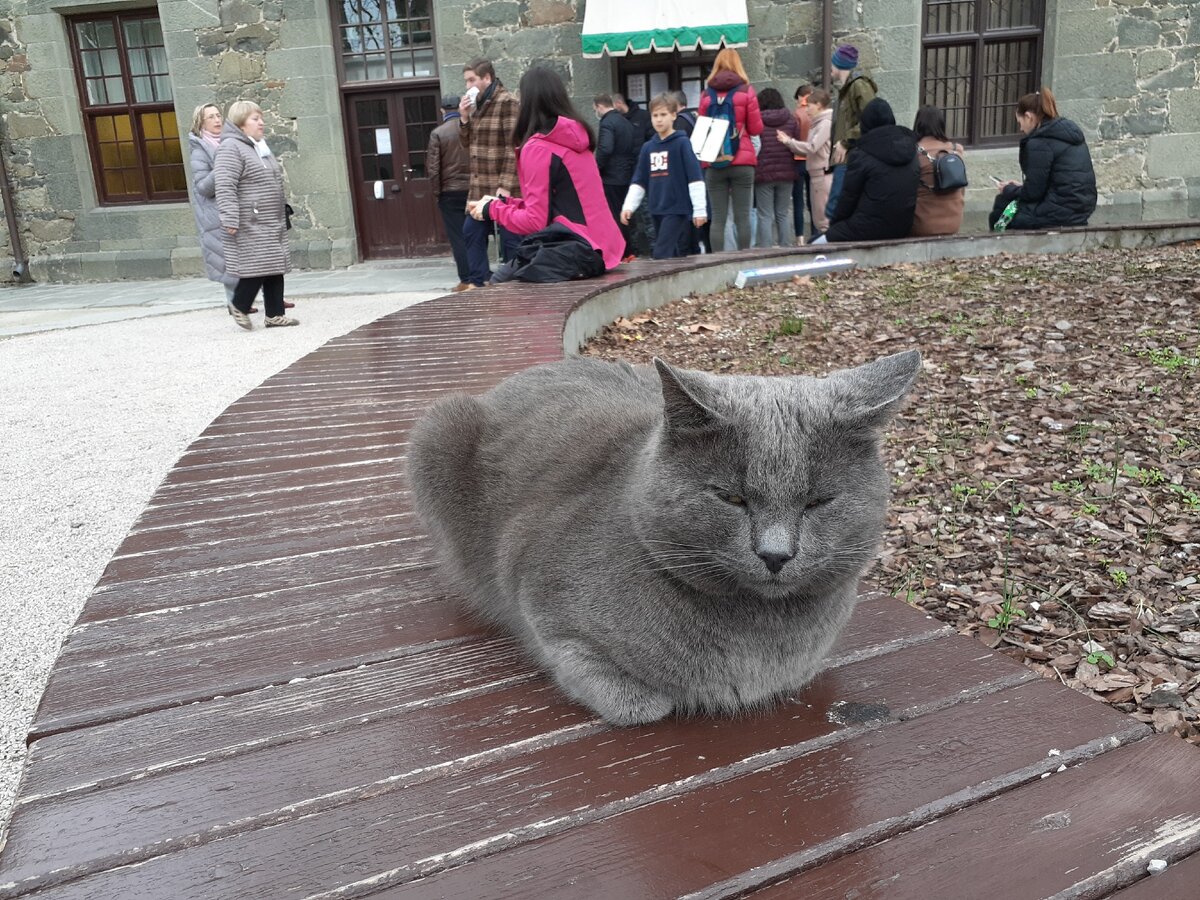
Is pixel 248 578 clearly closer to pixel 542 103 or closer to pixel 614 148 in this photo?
pixel 542 103

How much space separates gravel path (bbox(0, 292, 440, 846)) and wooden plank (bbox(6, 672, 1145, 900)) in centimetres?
148

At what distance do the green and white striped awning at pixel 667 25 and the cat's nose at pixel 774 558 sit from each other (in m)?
11.5

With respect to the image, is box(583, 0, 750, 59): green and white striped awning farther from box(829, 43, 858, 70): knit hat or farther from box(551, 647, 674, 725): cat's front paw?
box(551, 647, 674, 725): cat's front paw

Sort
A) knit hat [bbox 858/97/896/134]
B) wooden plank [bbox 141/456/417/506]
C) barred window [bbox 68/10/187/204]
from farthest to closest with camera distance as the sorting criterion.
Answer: barred window [bbox 68/10/187/204]
knit hat [bbox 858/97/896/134]
wooden plank [bbox 141/456/417/506]

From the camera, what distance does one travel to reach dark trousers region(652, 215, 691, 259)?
31.8 ft

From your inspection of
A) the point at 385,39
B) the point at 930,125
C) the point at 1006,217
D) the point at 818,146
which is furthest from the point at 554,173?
the point at 385,39

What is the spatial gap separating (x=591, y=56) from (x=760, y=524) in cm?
1181

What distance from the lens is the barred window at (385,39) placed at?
1338 cm

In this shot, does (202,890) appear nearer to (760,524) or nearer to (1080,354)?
(760,524)

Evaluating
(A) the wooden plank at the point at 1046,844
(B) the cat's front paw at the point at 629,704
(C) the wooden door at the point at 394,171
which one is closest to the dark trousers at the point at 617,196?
(C) the wooden door at the point at 394,171

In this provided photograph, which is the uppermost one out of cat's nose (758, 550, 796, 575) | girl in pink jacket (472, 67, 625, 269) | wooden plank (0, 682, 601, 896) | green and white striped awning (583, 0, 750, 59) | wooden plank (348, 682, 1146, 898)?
green and white striped awning (583, 0, 750, 59)

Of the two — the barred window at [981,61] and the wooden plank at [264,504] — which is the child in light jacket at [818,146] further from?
the wooden plank at [264,504]

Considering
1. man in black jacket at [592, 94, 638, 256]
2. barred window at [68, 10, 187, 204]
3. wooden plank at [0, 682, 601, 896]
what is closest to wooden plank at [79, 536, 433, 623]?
wooden plank at [0, 682, 601, 896]

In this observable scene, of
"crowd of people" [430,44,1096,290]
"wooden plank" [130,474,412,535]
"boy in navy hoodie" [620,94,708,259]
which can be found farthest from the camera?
"boy in navy hoodie" [620,94,708,259]
